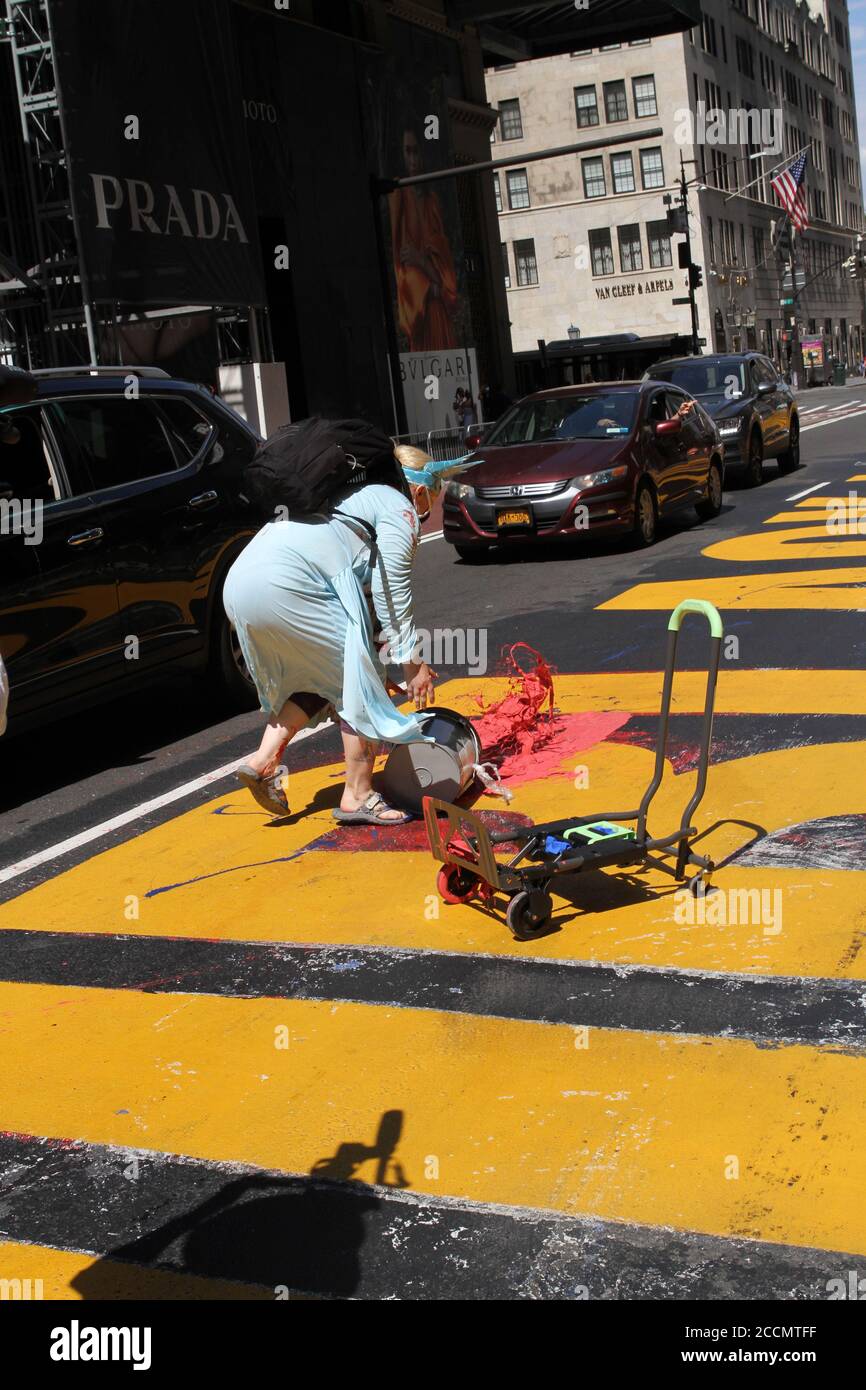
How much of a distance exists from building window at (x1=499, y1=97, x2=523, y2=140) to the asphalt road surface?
69.4 m

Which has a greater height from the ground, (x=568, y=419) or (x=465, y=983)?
(x=568, y=419)

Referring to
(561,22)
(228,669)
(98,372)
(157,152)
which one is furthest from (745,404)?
(561,22)

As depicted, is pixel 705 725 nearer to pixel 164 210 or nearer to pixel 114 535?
pixel 114 535

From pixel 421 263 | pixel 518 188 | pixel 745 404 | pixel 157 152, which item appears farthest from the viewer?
pixel 518 188

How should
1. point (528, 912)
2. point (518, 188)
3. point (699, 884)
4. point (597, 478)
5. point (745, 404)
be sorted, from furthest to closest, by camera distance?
point (518, 188) < point (745, 404) < point (597, 478) < point (699, 884) < point (528, 912)

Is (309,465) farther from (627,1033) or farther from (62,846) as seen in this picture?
(627,1033)

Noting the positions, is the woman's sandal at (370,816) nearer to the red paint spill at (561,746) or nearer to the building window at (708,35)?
the red paint spill at (561,746)

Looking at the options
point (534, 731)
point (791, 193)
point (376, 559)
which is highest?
point (791, 193)

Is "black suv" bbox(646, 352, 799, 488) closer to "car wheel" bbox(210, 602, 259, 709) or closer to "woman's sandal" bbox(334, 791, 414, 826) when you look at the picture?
"car wheel" bbox(210, 602, 259, 709)

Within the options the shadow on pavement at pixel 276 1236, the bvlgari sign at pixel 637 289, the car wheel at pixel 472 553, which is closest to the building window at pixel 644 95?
the bvlgari sign at pixel 637 289

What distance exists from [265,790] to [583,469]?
9121 millimetres

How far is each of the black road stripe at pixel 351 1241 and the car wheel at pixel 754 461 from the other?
679 inches

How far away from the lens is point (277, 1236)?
3238 millimetres

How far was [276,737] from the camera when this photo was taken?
6.33 metres
